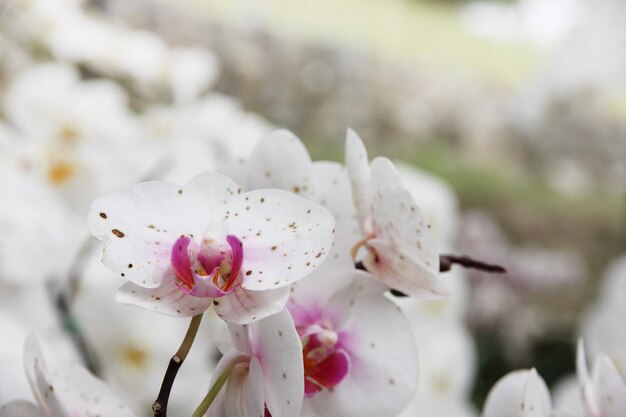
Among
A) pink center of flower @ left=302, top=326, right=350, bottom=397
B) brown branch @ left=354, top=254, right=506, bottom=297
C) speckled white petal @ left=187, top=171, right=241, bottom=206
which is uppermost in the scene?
speckled white petal @ left=187, top=171, right=241, bottom=206

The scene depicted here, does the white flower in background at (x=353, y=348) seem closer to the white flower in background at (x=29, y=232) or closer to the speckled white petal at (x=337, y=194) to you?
the speckled white petal at (x=337, y=194)

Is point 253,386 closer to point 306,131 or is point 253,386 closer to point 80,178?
point 80,178

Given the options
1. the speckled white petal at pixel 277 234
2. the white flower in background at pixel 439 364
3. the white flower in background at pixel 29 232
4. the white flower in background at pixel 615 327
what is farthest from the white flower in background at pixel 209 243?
the white flower in background at pixel 615 327

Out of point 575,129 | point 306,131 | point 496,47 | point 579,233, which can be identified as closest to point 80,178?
point 306,131

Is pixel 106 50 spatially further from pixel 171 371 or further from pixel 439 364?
pixel 171 371

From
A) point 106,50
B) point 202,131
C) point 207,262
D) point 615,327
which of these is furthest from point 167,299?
point 615,327

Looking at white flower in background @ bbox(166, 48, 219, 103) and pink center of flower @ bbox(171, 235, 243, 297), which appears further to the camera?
white flower in background @ bbox(166, 48, 219, 103)

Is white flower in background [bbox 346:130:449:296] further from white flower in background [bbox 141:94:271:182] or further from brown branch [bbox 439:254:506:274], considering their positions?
white flower in background [bbox 141:94:271:182]

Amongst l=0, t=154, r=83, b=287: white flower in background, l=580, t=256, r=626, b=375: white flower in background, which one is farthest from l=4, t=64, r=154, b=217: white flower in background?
l=580, t=256, r=626, b=375: white flower in background
